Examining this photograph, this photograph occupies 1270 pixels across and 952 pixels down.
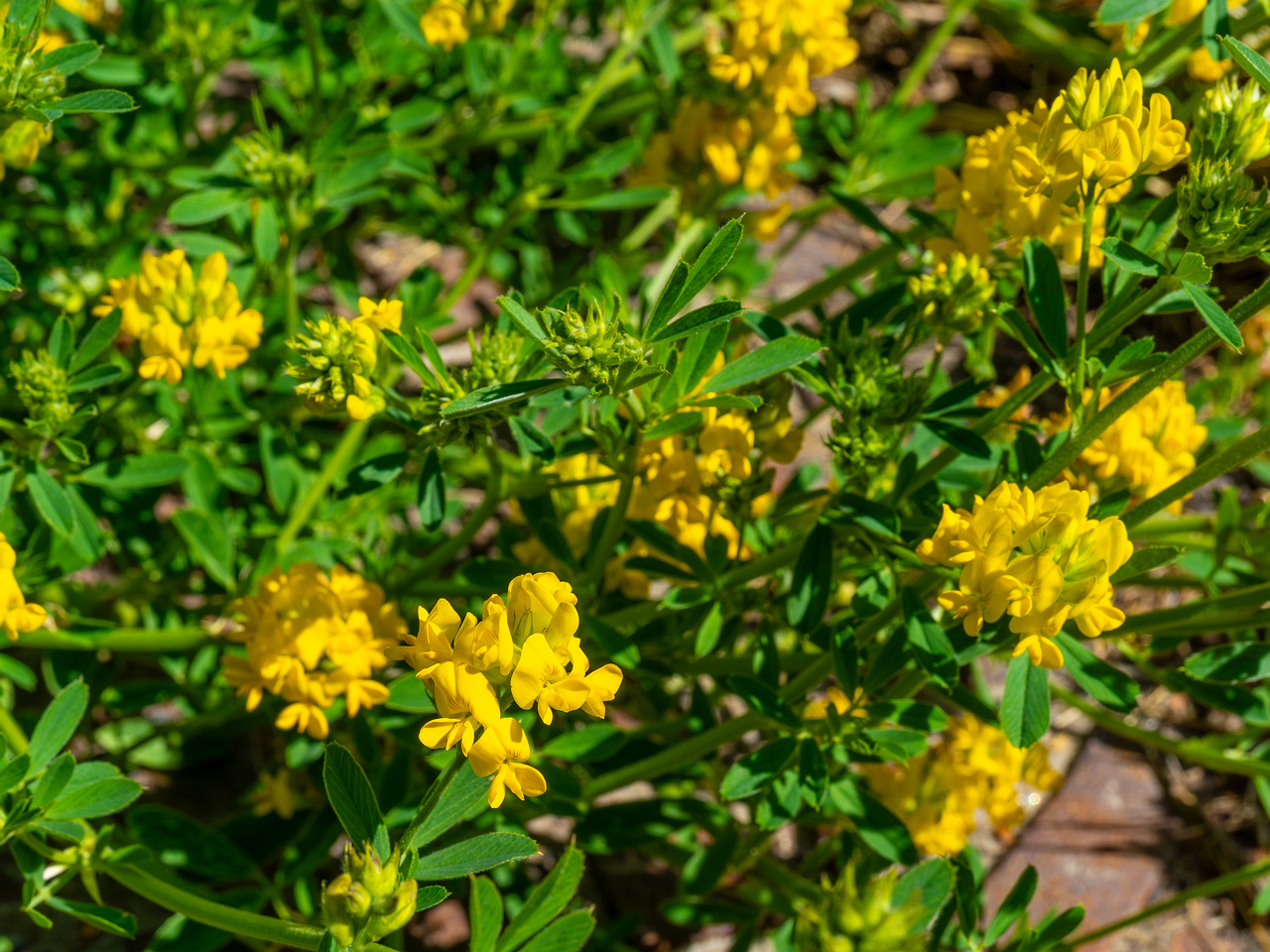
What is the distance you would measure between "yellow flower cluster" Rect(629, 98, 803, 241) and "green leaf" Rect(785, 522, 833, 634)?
3.71 ft

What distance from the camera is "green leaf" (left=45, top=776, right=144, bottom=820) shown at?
1828 millimetres

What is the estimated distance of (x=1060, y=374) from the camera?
1.75m

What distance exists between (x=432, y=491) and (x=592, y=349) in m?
0.56

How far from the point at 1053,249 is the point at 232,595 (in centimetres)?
177

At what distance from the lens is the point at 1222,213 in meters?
1.61

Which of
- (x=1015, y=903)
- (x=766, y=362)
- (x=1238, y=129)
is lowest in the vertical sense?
(x=1015, y=903)

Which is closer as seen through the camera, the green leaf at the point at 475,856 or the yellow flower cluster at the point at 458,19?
the green leaf at the point at 475,856

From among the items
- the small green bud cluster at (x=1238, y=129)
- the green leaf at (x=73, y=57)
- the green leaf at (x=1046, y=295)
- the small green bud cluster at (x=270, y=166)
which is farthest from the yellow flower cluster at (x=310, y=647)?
the small green bud cluster at (x=1238, y=129)

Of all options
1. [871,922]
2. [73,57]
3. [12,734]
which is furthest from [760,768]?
[73,57]

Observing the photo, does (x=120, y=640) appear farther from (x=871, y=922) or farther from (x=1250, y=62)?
(x=1250, y=62)

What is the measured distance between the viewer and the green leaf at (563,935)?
1.73 m

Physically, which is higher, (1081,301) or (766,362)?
(1081,301)

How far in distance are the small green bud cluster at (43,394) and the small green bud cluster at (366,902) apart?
109 cm

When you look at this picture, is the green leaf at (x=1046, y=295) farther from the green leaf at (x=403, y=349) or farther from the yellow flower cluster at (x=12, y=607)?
the yellow flower cluster at (x=12, y=607)
